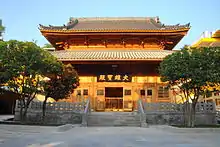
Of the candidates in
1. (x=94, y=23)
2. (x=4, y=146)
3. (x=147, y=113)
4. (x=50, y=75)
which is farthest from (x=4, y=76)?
(x=94, y=23)

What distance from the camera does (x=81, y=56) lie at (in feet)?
62.7

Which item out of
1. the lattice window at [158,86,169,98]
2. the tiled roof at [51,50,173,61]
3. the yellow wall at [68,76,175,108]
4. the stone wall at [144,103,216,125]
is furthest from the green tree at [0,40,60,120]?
the lattice window at [158,86,169,98]

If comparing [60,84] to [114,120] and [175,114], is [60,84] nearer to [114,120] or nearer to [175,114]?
[114,120]

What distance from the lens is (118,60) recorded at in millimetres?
18500

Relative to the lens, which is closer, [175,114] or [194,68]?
[194,68]

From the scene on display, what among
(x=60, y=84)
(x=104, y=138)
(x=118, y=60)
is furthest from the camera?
(x=118, y=60)

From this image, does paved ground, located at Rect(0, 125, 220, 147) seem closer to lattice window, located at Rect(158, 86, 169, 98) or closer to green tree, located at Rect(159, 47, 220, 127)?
green tree, located at Rect(159, 47, 220, 127)

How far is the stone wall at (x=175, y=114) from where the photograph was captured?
50.5 feet

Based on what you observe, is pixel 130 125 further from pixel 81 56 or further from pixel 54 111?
pixel 81 56

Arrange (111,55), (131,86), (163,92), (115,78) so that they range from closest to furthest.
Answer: (111,55) → (163,92) → (131,86) → (115,78)

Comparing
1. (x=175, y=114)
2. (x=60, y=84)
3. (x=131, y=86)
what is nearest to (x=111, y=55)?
(x=131, y=86)

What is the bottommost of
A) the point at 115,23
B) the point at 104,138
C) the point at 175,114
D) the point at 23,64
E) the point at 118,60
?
the point at 104,138

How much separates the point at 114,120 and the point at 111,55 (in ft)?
19.7

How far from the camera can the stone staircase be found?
49.8 ft
